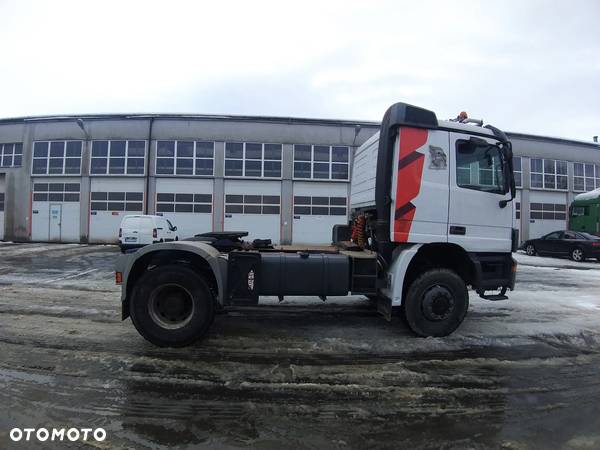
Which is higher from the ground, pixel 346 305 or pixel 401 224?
pixel 401 224

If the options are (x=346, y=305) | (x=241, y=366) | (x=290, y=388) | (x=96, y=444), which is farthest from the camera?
(x=346, y=305)

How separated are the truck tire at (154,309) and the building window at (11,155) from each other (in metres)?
27.6

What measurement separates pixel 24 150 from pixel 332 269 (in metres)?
28.9

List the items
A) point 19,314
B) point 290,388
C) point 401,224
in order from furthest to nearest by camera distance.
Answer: point 19,314 → point 401,224 → point 290,388

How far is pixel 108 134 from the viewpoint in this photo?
2570 cm

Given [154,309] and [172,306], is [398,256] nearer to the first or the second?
[172,306]

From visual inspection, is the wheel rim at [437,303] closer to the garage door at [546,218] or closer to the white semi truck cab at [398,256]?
the white semi truck cab at [398,256]

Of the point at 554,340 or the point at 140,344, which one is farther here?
the point at 554,340

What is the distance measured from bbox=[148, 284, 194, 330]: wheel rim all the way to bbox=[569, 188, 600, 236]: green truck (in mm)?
23769

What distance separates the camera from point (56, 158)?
26.1 m

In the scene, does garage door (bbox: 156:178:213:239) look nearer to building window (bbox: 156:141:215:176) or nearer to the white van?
building window (bbox: 156:141:215:176)

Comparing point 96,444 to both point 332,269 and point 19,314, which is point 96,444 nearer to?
point 332,269

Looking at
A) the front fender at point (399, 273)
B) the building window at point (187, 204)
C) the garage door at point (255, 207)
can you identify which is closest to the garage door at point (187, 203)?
the building window at point (187, 204)

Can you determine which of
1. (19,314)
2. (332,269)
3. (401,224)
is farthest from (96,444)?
(19,314)
